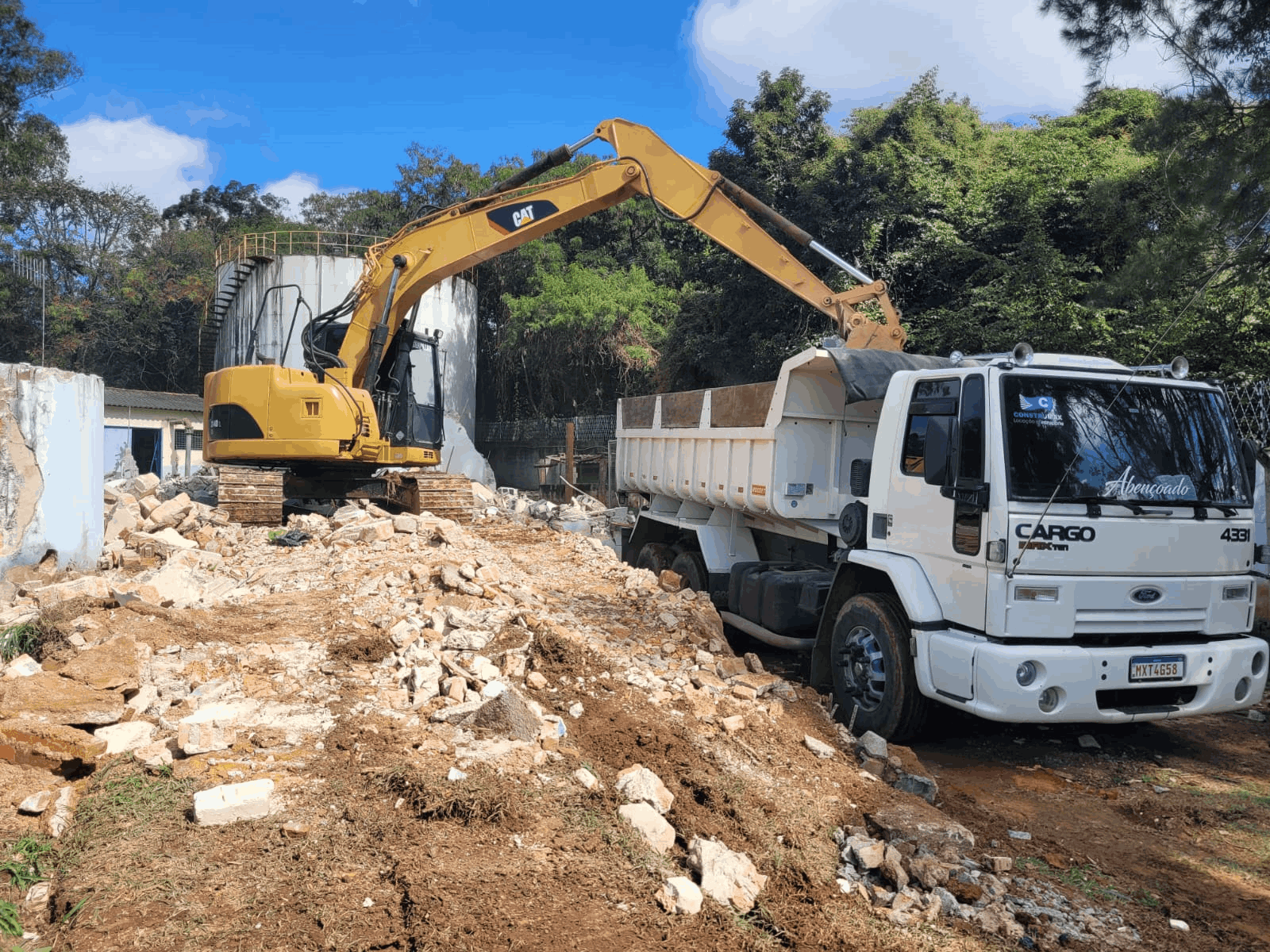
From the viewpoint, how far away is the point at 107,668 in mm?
5406

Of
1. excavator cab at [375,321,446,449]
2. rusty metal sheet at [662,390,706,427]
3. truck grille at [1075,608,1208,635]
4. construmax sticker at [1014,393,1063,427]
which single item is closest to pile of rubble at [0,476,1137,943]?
truck grille at [1075,608,1208,635]

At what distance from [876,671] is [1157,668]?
153 centimetres

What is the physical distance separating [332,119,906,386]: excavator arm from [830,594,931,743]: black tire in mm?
3942

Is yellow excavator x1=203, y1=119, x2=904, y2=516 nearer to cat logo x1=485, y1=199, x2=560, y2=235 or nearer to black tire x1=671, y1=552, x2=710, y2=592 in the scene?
cat logo x1=485, y1=199, x2=560, y2=235

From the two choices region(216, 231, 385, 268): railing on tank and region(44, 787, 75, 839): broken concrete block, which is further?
region(216, 231, 385, 268): railing on tank

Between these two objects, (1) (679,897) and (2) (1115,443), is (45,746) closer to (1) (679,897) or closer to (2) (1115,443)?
(1) (679,897)

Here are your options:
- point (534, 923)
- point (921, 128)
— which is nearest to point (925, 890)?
point (534, 923)

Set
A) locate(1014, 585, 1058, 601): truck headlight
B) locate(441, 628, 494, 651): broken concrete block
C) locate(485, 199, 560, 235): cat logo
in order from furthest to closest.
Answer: locate(485, 199, 560, 235): cat logo < locate(441, 628, 494, 651): broken concrete block < locate(1014, 585, 1058, 601): truck headlight

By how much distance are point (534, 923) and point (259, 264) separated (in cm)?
2479

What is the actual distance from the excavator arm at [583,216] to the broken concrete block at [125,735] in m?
6.95

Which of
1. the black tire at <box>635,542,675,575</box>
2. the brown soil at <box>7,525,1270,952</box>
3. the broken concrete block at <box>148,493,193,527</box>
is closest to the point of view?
the brown soil at <box>7,525,1270,952</box>

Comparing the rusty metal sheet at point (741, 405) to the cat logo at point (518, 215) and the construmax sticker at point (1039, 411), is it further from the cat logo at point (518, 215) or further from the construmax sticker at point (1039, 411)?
the cat logo at point (518, 215)

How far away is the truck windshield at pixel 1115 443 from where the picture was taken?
4.98 metres

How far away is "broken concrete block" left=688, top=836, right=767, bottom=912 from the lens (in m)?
3.48
